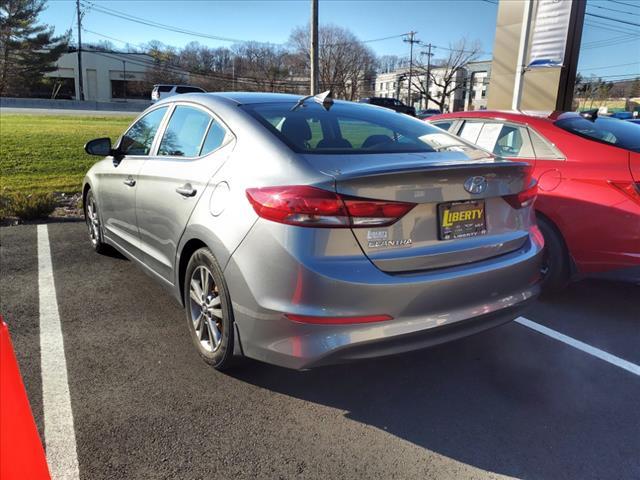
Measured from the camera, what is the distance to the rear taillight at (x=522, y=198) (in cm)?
283

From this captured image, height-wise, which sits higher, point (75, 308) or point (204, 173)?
point (204, 173)

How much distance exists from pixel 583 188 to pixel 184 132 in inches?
120

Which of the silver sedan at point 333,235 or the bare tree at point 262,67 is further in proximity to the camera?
the bare tree at point 262,67

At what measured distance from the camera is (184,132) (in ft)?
11.7

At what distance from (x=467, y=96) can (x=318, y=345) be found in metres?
103

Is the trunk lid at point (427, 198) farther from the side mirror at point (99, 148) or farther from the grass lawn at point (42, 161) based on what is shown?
the grass lawn at point (42, 161)

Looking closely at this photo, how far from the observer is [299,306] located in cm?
234

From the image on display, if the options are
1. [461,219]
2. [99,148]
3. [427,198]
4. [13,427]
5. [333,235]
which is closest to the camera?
[13,427]

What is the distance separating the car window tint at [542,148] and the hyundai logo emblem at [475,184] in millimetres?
1944

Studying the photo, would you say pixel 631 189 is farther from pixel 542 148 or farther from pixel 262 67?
pixel 262 67

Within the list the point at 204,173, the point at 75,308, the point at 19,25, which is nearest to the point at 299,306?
the point at 204,173

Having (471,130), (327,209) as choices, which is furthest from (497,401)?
(471,130)

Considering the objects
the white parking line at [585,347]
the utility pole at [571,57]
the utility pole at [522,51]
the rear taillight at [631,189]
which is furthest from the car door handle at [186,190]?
the utility pole at [571,57]

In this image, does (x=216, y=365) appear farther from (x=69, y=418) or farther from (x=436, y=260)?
(x=436, y=260)
